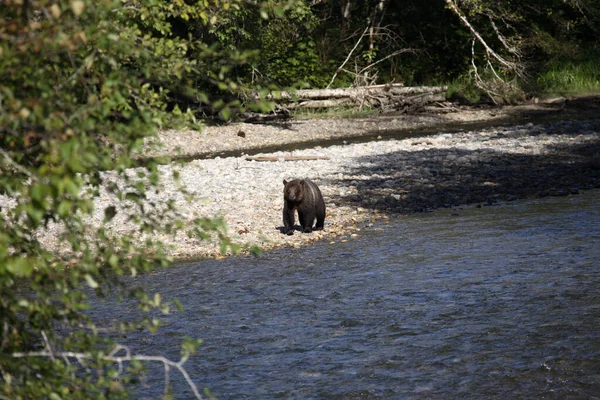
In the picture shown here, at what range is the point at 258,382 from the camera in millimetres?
7391

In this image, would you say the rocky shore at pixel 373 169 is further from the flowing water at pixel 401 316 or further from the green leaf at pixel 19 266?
the green leaf at pixel 19 266

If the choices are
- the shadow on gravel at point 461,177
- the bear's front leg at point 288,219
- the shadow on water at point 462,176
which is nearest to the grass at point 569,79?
the shadow on water at point 462,176

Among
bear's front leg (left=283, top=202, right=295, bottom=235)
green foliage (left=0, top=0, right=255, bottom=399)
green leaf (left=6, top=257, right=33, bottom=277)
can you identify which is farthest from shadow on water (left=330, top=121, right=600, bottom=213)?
green leaf (left=6, top=257, right=33, bottom=277)

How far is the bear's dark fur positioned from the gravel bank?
19 centimetres

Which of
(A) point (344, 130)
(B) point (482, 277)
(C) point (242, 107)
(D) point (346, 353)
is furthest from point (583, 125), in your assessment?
(C) point (242, 107)

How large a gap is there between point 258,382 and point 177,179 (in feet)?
12.6

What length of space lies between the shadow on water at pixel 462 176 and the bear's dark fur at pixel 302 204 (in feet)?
7.08

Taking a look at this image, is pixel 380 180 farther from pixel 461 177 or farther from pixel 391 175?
pixel 461 177

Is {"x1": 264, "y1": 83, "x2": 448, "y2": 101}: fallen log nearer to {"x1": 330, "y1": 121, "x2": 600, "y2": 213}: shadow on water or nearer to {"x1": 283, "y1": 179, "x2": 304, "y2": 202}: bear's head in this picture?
{"x1": 330, "y1": 121, "x2": 600, "y2": 213}: shadow on water

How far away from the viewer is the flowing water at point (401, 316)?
287 inches

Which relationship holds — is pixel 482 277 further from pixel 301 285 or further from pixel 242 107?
pixel 242 107

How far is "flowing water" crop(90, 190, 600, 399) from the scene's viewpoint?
7.29 m

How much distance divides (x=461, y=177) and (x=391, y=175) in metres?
1.44

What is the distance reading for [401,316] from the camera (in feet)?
29.7
